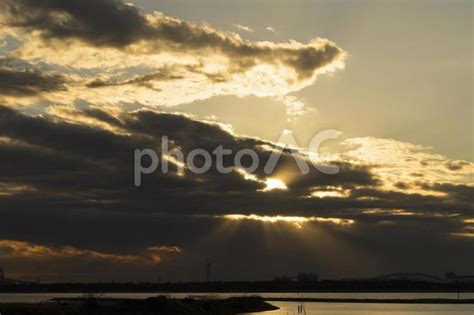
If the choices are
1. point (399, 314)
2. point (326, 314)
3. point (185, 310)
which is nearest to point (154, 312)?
point (185, 310)

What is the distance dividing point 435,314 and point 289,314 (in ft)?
91.1

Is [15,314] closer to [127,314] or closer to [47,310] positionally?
[47,310]

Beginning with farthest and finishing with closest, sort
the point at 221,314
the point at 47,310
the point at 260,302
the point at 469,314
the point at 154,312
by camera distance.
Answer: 1. the point at 260,302
2. the point at 469,314
3. the point at 221,314
4. the point at 154,312
5. the point at 47,310

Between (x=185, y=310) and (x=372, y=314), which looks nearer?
(x=185, y=310)

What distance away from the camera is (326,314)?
5448 inches

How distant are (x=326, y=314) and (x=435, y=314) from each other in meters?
21.1

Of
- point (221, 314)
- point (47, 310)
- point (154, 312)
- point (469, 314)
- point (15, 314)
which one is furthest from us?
point (469, 314)

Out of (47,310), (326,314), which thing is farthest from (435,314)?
(47,310)

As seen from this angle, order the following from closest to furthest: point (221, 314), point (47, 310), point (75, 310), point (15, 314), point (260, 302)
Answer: point (15, 314)
point (47, 310)
point (75, 310)
point (221, 314)
point (260, 302)

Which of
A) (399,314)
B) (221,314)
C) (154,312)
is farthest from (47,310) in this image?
(399,314)

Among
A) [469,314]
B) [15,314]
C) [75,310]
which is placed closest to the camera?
[15,314]

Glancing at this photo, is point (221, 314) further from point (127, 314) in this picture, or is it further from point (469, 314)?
point (469, 314)

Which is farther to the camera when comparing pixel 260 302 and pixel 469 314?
pixel 260 302

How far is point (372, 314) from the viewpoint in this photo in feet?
460
